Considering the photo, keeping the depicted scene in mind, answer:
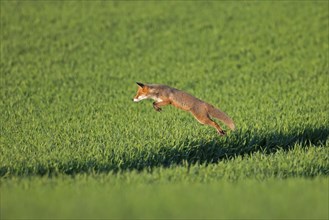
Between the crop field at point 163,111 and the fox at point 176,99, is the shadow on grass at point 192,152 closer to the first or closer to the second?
the crop field at point 163,111

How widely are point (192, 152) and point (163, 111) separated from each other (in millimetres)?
2919

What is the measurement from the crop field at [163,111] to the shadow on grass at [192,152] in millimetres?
22

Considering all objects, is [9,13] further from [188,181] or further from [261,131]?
[188,181]

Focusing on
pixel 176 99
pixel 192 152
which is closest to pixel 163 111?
pixel 192 152

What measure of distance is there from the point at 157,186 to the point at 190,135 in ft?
8.97

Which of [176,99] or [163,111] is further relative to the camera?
[163,111]

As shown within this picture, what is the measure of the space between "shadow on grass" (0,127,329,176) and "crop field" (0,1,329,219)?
0.02 meters

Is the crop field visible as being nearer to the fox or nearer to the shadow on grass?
the shadow on grass

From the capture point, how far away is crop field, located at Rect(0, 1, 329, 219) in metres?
7.30

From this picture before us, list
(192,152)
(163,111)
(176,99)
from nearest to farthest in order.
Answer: (176,99), (192,152), (163,111)

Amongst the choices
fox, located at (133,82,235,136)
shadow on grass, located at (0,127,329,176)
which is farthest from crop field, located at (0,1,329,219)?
A: fox, located at (133,82,235,136)

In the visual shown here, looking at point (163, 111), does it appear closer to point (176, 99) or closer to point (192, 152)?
point (192, 152)

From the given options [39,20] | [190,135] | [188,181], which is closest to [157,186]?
[188,181]

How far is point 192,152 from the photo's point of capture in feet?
34.6
